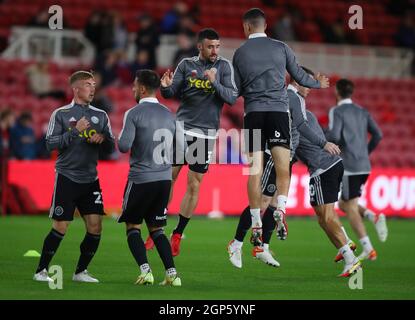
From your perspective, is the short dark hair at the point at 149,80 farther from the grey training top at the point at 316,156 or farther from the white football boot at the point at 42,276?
the grey training top at the point at 316,156

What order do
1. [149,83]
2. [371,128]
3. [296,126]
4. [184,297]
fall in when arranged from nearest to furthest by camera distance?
[184,297] → [149,83] → [296,126] → [371,128]

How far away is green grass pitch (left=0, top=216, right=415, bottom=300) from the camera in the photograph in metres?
9.77

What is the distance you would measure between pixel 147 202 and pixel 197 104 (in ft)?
8.72

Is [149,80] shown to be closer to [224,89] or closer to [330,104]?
[224,89]

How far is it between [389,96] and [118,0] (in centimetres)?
740

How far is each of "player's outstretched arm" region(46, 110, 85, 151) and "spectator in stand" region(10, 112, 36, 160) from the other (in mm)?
9862

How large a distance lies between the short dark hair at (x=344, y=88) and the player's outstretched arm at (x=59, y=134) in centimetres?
479

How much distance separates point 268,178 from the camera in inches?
492

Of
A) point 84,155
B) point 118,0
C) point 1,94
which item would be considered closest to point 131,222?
point 84,155

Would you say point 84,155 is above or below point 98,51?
below

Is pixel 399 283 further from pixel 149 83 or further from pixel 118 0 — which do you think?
pixel 118 0

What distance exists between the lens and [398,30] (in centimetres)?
2756

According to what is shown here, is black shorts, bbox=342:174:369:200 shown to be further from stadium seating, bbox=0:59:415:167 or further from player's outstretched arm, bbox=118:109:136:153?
stadium seating, bbox=0:59:415:167

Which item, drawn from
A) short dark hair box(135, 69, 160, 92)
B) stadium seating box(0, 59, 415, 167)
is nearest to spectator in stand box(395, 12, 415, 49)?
stadium seating box(0, 59, 415, 167)
